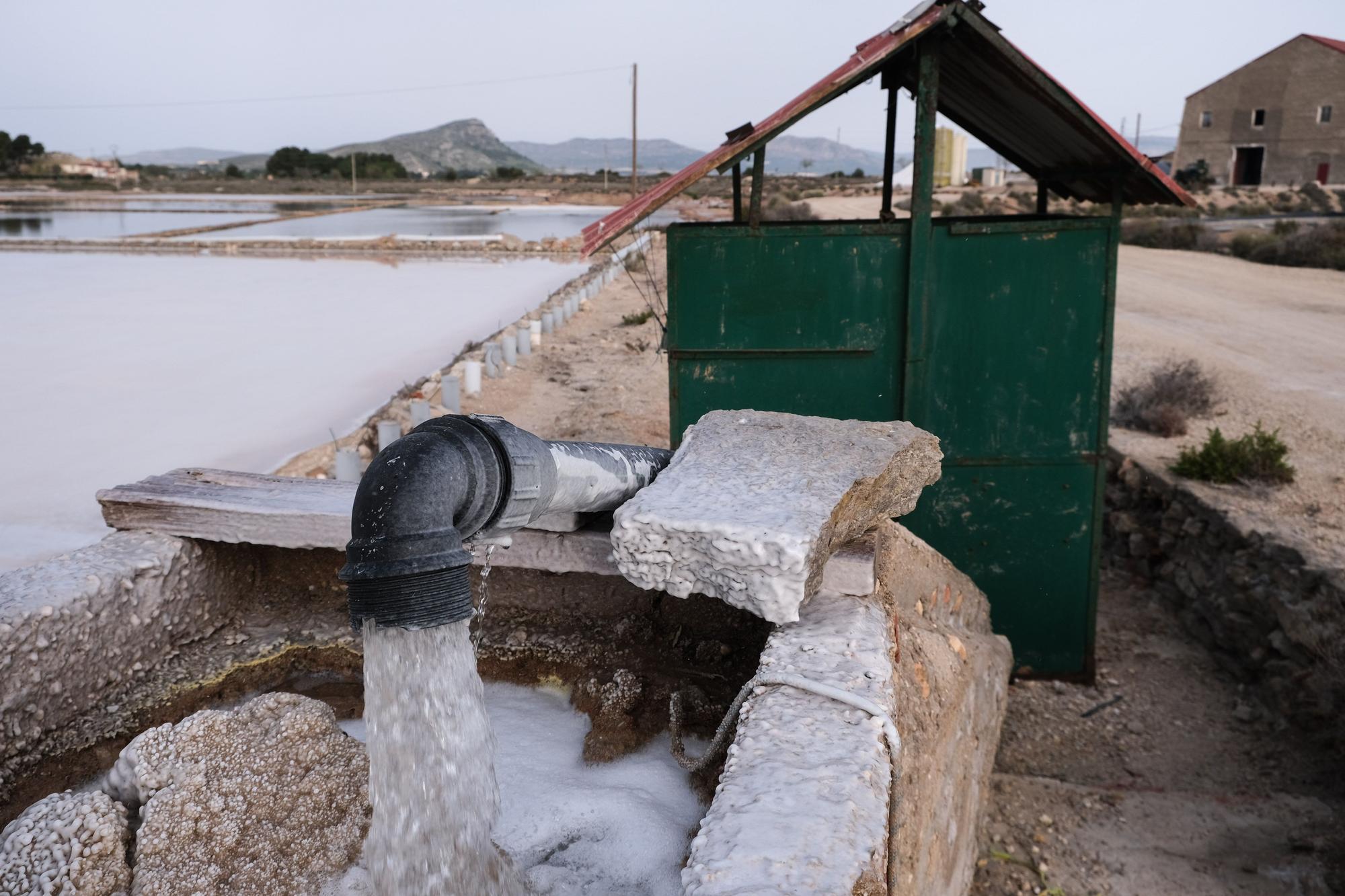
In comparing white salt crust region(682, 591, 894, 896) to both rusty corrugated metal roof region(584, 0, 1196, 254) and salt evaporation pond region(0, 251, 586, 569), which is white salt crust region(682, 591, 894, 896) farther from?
salt evaporation pond region(0, 251, 586, 569)

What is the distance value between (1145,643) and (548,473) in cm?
494

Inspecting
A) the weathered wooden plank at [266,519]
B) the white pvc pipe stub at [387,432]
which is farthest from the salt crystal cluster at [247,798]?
the white pvc pipe stub at [387,432]

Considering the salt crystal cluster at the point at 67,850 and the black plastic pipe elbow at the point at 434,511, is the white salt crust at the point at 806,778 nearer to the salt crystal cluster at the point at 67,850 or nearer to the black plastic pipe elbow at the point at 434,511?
the black plastic pipe elbow at the point at 434,511

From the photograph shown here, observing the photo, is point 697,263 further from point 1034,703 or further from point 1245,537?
point 1245,537

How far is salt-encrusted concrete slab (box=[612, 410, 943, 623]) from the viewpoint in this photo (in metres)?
2.70

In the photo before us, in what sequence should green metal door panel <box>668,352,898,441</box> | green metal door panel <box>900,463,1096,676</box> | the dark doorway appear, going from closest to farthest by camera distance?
1. green metal door panel <box>668,352,898,441</box>
2. green metal door panel <box>900,463,1096,676</box>
3. the dark doorway

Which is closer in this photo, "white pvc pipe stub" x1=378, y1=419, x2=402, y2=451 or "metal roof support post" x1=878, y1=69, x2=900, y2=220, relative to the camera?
"metal roof support post" x1=878, y1=69, x2=900, y2=220

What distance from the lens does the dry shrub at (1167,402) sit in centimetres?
849

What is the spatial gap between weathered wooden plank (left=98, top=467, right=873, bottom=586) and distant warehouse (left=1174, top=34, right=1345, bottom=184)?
46.8 meters

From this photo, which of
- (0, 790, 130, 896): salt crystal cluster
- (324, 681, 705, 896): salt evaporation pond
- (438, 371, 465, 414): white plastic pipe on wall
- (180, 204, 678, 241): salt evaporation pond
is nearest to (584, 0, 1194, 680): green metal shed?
(324, 681, 705, 896): salt evaporation pond

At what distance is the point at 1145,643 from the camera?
6.31 meters

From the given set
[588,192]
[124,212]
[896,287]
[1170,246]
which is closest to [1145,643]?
[896,287]

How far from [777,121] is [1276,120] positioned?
46598 millimetres

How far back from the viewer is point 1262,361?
11133 mm
